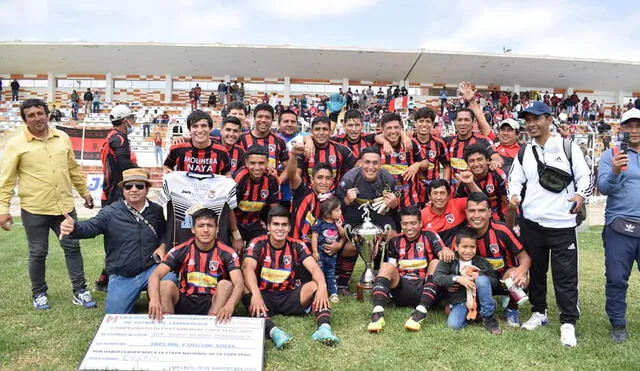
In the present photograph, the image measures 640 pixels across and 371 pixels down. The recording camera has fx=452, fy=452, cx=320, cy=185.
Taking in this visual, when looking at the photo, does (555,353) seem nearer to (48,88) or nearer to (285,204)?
(285,204)

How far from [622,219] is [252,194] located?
140 inches

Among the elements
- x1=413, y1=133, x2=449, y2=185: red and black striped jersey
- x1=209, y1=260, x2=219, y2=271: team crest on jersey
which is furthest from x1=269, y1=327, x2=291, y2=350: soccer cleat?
x1=413, y1=133, x2=449, y2=185: red and black striped jersey

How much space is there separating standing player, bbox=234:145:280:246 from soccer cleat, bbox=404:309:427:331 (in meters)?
1.85

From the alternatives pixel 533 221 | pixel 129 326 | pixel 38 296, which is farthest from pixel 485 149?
pixel 38 296

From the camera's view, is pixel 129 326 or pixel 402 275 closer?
pixel 129 326

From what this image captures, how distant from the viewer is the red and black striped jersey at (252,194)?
195 inches

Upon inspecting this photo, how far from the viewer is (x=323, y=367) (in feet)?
11.0

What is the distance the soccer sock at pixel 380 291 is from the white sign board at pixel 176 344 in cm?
125

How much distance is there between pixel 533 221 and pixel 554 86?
104 ft

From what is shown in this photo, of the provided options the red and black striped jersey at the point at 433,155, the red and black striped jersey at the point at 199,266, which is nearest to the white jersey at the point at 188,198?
the red and black striped jersey at the point at 199,266

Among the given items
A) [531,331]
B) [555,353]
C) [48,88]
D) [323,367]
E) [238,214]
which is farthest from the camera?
[48,88]

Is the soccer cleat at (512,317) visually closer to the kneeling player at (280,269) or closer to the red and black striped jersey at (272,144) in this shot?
the kneeling player at (280,269)

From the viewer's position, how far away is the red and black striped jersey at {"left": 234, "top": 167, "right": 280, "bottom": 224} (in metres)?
4.95

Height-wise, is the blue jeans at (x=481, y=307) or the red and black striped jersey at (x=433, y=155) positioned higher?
the red and black striped jersey at (x=433, y=155)
